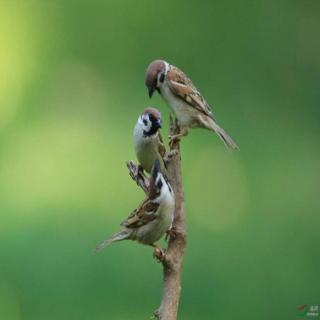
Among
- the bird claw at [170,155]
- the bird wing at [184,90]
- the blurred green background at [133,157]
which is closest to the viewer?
the bird claw at [170,155]

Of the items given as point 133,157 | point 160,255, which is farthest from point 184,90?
point 133,157

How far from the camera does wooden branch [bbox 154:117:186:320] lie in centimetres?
162

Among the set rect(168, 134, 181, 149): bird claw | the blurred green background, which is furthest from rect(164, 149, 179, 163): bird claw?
the blurred green background

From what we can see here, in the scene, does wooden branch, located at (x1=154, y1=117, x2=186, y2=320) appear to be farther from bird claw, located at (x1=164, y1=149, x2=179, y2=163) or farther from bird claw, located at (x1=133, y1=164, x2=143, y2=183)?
bird claw, located at (x1=133, y1=164, x2=143, y2=183)

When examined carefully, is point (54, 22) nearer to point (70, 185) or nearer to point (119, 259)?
point (70, 185)

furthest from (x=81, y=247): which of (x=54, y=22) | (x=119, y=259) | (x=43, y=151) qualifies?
(x=54, y=22)

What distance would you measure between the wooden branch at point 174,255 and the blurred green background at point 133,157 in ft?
4.50

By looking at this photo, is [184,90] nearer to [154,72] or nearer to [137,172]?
[154,72]

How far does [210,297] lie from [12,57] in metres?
2.25

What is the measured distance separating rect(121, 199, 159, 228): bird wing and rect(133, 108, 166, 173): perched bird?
0.25 m

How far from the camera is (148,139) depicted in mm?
2436

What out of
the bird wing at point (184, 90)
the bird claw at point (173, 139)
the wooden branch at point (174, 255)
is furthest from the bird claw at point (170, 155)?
the bird wing at point (184, 90)

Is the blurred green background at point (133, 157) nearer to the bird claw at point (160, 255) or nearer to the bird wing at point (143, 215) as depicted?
the bird wing at point (143, 215)

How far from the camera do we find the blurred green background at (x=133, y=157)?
3369mm
